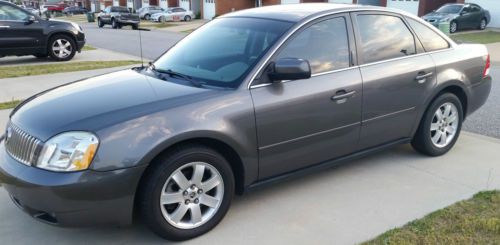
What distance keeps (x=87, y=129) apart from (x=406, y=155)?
3.42m

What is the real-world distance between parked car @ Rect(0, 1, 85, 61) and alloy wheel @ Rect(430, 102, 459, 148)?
1081cm

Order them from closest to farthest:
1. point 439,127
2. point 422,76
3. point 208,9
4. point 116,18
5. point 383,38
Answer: point 383,38, point 422,76, point 439,127, point 116,18, point 208,9

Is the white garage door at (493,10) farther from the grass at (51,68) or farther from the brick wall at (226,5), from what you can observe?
the brick wall at (226,5)

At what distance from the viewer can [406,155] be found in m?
5.09

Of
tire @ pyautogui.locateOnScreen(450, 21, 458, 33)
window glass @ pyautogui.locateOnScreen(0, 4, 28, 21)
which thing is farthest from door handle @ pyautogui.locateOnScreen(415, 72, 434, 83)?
tire @ pyautogui.locateOnScreen(450, 21, 458, 33)

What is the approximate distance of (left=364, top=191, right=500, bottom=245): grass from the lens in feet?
10.7

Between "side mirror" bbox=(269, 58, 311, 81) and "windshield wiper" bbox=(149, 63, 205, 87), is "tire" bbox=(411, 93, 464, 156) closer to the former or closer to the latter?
"side mirror" bbox=(269, 58, 311, 81)

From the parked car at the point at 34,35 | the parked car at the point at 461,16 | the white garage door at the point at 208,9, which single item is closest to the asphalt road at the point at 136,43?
the parked car at the point at 34,35

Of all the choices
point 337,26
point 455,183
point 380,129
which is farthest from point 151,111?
point 455,183

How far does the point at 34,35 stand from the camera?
12398 millimetres

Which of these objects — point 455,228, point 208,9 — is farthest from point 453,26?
point 208,9

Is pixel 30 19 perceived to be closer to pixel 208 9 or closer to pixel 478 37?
pixel 478 37

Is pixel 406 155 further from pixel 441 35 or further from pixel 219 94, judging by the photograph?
pixel 219 94

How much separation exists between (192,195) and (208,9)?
148 ft
